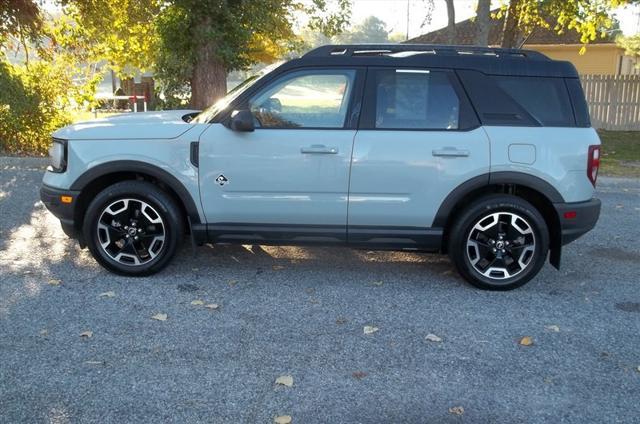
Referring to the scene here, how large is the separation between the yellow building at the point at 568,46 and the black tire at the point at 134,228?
2073 centimetres

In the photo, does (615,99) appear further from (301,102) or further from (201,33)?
(301,102)

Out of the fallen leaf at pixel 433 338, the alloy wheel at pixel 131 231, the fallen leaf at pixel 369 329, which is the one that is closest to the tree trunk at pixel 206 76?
the alloy wheel at pixel 131 231

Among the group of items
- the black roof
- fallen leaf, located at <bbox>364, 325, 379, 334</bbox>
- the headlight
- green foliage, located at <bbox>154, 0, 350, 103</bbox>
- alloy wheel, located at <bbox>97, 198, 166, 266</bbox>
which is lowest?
fallen leaf, located at <bbox>364, 325, 379, 334</bbox>

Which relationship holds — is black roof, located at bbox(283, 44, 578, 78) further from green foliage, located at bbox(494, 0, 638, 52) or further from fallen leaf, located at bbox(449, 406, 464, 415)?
green foliage, located at bbox(494, 0, 638, 52)

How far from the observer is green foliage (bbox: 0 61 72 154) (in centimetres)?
1217

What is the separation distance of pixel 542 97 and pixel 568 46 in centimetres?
2148

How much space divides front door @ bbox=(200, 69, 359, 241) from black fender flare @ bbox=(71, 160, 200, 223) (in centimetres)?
14

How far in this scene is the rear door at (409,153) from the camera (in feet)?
16.2

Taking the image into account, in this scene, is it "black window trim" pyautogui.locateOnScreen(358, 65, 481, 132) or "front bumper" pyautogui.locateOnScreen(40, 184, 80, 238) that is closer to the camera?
"black window trim" pyautogui.locateOnScreen(358, 65, 481, 132)

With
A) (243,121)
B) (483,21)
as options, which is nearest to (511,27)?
(483,21)

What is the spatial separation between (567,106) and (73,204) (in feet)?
13.8

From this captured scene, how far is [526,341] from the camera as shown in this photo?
164 inches

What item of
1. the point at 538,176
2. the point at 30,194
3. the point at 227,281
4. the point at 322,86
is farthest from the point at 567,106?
the point at 30,194

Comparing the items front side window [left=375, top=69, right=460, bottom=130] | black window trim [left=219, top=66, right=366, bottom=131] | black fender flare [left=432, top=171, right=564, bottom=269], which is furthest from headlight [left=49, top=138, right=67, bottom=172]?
black fender flare [left=432, top=171, right=564, bottom=269]
